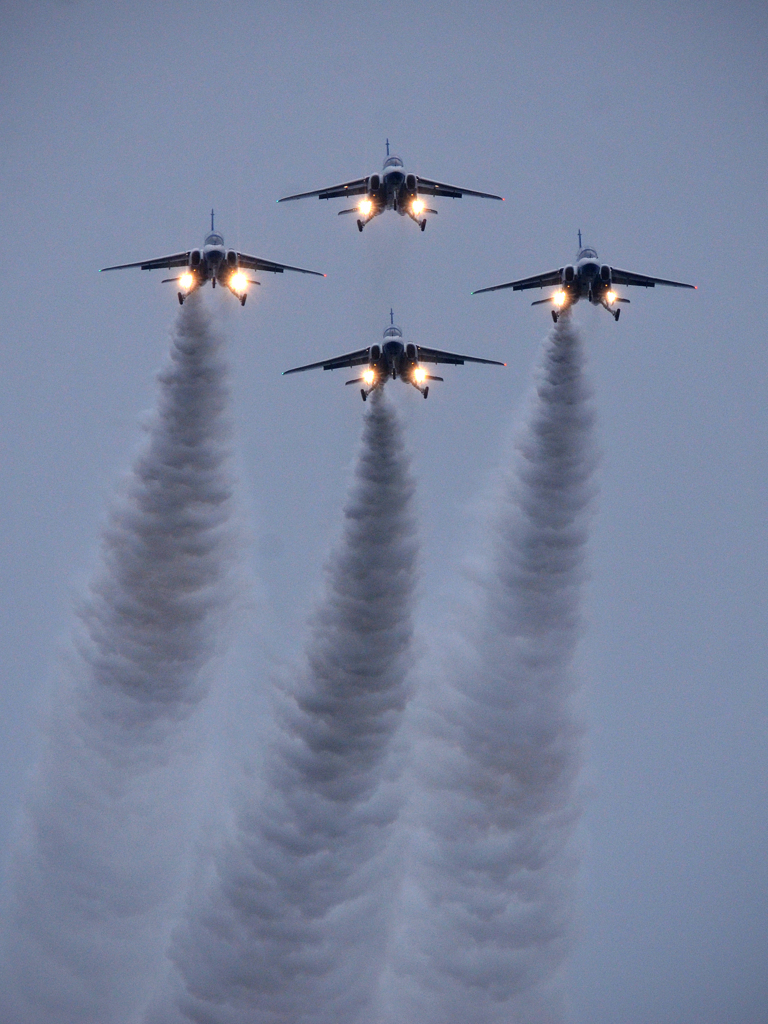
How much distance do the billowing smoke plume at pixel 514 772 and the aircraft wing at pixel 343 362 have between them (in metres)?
7.52

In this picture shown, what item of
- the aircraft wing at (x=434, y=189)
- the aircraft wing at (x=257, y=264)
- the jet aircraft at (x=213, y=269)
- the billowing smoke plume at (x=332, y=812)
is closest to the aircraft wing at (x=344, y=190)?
the aircraft wing at (x=434, y=189)

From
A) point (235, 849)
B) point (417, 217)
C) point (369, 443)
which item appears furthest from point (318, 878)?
point (417, 217)

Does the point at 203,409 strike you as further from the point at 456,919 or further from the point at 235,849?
the point at 456,919

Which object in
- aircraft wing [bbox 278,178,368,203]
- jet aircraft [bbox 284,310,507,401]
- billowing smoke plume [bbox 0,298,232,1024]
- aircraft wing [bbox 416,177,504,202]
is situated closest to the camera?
jet aircraft [bbox 284,310,507,401]

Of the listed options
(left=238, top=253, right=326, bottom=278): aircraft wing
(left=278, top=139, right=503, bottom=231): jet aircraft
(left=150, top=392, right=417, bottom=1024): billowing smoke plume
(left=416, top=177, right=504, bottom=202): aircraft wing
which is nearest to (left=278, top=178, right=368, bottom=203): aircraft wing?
(left=278, top=139, right=503, bottom=231): jet aircraft

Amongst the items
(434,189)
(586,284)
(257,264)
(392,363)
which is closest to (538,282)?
(586,284)

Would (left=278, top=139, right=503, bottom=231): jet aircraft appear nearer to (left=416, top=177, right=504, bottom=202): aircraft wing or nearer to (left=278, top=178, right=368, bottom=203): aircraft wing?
(left=416, top=177, right=504, bottom=202): aircraft wing

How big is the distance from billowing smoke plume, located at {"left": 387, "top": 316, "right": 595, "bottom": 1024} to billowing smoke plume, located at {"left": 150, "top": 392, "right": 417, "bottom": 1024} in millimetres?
2368

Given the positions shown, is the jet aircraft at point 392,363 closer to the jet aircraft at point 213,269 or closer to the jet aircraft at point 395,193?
the jet aircraft at point 213,269

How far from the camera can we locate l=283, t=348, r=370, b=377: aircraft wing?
5866 centimetres

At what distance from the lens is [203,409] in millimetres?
59688

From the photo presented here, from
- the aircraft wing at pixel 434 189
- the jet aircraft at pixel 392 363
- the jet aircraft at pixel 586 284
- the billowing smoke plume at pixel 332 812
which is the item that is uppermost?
the aircraft wing at pixel 434 189

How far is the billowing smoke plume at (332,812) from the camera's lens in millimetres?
57031

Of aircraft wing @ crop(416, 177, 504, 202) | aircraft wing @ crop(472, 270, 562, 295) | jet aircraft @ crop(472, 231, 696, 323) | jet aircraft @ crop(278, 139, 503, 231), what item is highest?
aircraft wing @ crop(416, 177, 504, 202)
